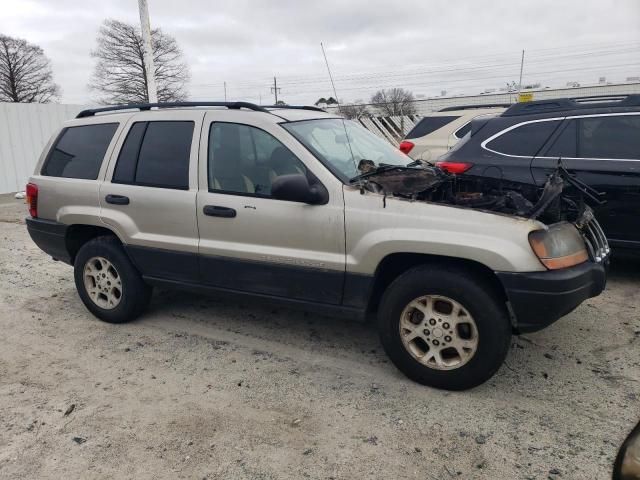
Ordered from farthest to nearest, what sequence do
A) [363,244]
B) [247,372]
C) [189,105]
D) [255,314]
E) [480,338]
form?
1. [255,314]
2. [189,105]
3. [247,372]
4. [363,244]
5. [480,338]

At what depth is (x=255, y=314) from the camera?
469cm

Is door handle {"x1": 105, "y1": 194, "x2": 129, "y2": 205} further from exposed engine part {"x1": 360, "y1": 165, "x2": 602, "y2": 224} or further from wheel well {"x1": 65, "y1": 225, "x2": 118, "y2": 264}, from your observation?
exposed engine part {"x1": 360, "y1": 165, "x2": 602, "y2": 224}

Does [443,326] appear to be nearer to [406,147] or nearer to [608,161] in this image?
[608,161]

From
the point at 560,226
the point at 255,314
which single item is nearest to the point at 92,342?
the point at 255,314

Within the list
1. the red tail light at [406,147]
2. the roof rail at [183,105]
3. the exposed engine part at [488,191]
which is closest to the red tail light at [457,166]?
the exposed engine part at [488,191]

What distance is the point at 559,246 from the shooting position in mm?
3084

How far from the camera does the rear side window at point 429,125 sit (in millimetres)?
8500

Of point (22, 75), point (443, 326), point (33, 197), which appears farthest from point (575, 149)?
point (22, 75)

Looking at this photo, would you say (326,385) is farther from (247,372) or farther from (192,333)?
(192,333)

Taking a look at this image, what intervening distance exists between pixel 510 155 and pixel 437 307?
106 inches

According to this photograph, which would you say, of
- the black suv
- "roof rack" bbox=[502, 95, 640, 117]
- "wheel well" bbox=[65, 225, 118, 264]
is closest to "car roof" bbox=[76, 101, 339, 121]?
"wheel well" bbox=[65, 225, 118, 264]

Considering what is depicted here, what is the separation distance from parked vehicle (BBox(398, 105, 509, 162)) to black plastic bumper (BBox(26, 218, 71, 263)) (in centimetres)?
526

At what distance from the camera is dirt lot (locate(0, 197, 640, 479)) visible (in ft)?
8.76

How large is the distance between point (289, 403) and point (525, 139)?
371 cm
